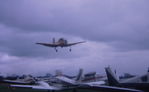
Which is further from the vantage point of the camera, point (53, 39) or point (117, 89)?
point (53, 39)

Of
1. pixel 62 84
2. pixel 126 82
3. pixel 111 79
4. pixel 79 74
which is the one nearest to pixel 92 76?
pixel 79 74

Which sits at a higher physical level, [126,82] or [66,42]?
[66,42]

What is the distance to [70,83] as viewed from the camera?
30016 millimetres

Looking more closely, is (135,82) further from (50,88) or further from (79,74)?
(79,74)

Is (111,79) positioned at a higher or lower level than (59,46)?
lower

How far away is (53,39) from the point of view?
48.1m

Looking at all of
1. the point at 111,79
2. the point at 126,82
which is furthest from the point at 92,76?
the point at 126,82

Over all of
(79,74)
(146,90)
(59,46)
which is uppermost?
(59,46)

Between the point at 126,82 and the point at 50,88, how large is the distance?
10.5 m

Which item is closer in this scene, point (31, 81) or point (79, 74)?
point (79, 74)

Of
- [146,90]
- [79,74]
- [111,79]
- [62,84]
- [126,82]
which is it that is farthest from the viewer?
[79,74]

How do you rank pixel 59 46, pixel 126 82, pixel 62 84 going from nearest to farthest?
pixel 126 82
pixel 62 84
pixel 59 46

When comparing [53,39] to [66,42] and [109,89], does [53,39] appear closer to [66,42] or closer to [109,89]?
[66,42]

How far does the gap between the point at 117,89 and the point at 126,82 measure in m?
1.65
